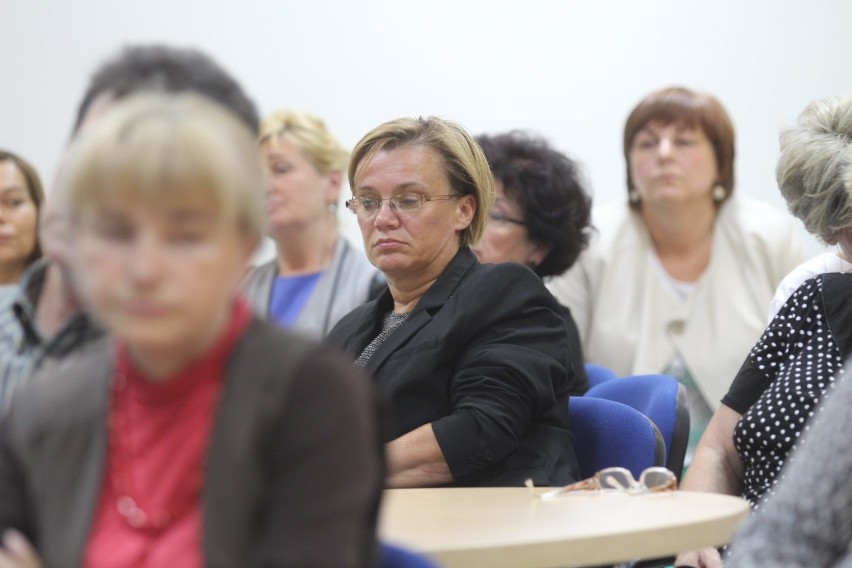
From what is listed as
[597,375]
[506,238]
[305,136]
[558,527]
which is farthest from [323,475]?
[305,136]

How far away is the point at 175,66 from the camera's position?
1.11 meters

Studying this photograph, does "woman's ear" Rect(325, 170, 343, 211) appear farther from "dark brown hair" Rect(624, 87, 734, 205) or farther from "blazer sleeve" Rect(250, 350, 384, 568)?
"blazer sleeve" Rect(250, 350, 384, 568)

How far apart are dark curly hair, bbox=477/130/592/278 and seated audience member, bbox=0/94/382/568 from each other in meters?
2.40

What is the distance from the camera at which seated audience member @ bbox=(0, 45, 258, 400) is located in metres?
1.10

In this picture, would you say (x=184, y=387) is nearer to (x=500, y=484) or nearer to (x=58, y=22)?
(x=500, y=484)

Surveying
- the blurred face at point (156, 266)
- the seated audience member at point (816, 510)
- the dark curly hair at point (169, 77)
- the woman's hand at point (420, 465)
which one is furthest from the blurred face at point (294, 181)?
the blurred face at point (156, 266)

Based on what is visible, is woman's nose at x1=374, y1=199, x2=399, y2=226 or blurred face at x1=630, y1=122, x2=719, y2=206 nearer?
woman's nose at x1=374, y1=199, x2=399, y2=226

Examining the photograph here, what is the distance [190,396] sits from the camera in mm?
976

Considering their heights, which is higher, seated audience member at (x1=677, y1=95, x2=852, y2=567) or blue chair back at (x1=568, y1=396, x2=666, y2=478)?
seated audience member at (x1=677, y1=95, x2=852, y2=567)

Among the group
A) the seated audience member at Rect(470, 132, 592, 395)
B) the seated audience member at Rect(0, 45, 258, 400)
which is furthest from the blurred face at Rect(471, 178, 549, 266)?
the seated audience member at Rect(0, 45, 258, 400)

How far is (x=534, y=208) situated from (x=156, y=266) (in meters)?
2.50

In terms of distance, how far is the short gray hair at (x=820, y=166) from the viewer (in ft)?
7.19

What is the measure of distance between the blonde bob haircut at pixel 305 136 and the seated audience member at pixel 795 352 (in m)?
2.12

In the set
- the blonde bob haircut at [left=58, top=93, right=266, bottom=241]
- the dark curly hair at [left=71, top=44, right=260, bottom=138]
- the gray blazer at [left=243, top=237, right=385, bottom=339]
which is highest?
the dark curly hair at [left=71, top=44, right=260, bottom=138]
